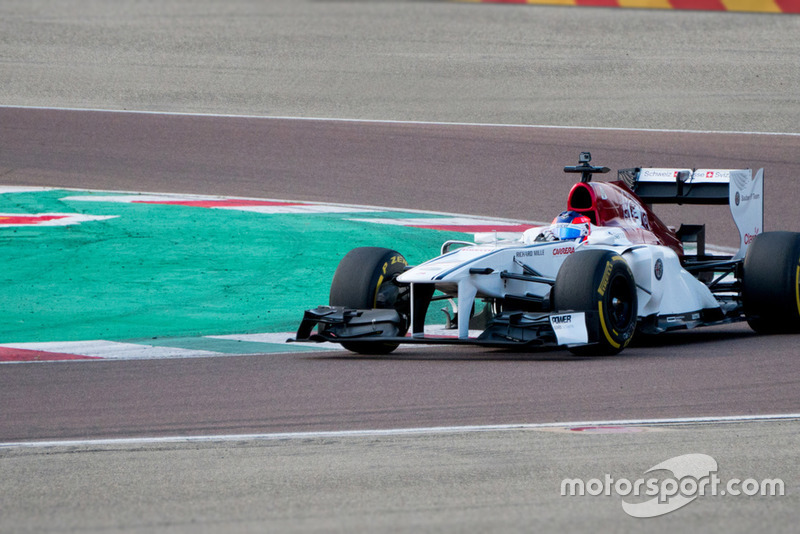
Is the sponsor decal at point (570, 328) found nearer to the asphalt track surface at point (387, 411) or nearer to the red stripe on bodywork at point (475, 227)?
the asphalt track surface at point (387, 411)

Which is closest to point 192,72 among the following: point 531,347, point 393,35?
point 393,35

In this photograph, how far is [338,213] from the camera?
1527 cm

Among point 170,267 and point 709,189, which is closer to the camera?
point 709,189

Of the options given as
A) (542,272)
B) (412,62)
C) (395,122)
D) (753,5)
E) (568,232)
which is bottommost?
(542,272)

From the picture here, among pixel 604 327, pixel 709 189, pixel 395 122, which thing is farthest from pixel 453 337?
pixel 395 122

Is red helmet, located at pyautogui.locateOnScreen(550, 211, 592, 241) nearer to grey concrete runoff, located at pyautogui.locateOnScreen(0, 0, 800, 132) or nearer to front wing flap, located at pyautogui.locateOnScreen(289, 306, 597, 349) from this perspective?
front wing flap, located at pyautogui.locateOnScreen(289, 306, 597, 349)

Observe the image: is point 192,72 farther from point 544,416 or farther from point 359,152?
point 544,416

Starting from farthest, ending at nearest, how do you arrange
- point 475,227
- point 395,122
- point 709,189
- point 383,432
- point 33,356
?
1. point 395,122
2. point 475,227
3. point 709,189
4. point 33,356
5. point 383,432

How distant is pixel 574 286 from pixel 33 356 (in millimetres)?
4121

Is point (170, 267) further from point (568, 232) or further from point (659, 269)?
point (659, 269)

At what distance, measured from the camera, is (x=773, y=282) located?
10.5 metres

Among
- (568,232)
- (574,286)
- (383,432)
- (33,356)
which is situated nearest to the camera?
(383,432)

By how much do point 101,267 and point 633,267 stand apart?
5.25m

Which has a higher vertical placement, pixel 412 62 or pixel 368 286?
pixel 412 62
